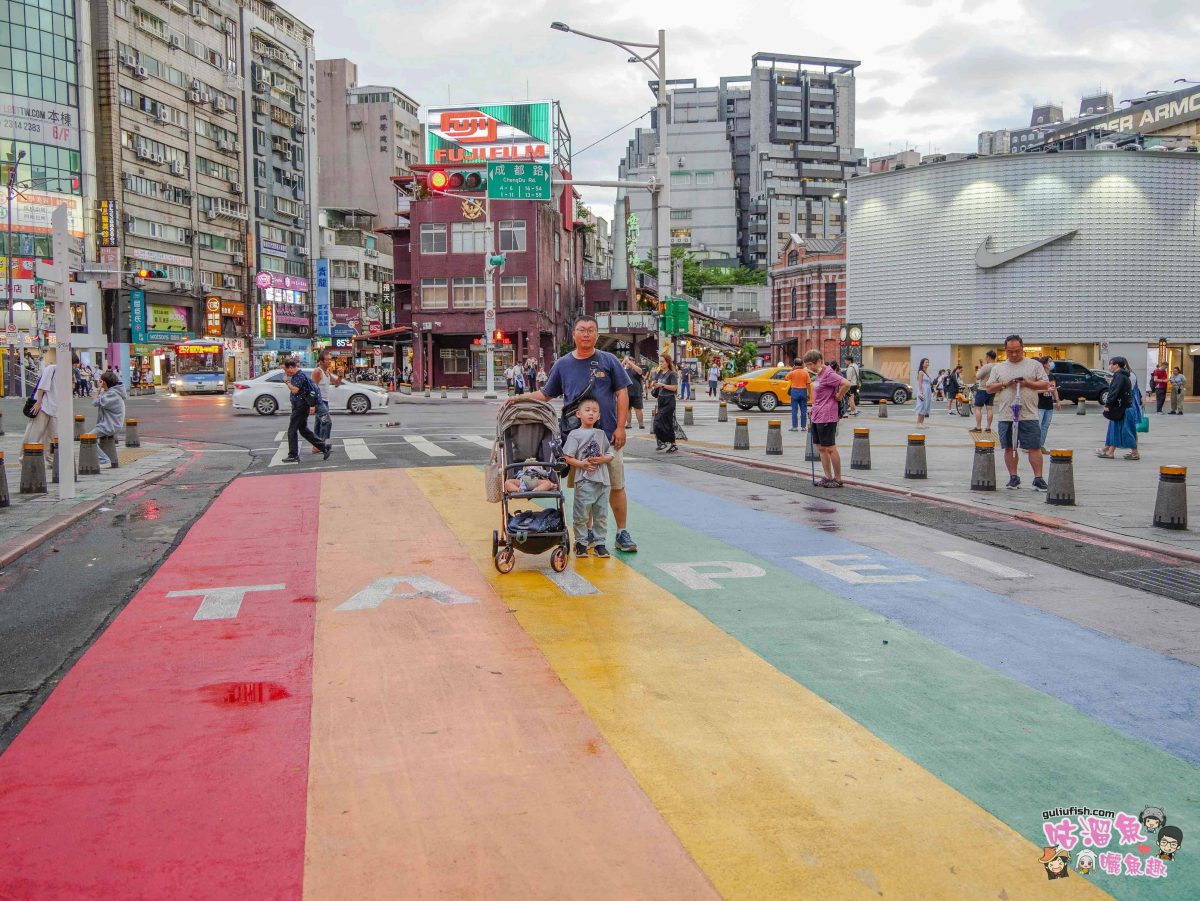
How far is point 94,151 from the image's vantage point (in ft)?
208

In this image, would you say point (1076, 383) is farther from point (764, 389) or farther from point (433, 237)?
point (433, 237)

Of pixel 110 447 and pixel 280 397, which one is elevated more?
pixel 280 397

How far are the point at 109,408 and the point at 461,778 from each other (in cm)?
→ 1476

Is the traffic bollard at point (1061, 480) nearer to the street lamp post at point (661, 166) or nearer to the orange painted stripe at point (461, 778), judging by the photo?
the orange painted stripe at point (461, 778)

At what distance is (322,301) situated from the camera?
93.4 metres

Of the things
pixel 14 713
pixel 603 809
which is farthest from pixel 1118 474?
pixel 14 713

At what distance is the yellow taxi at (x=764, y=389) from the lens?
35.4 meters

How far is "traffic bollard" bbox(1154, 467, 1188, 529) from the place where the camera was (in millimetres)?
10148

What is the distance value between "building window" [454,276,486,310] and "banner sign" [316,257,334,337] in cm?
3232

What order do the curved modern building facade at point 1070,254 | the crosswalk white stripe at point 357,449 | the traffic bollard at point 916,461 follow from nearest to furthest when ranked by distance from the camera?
the traffic bollard at point 916,461
the crosswalk white stripe at point 357,449
the curved modern building facade at point 1070,254

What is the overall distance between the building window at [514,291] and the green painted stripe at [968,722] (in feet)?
191

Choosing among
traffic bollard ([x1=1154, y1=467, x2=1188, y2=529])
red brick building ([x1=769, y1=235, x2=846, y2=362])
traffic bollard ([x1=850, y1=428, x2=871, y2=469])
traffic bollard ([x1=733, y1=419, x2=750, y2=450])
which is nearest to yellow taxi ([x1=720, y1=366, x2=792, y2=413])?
traffic bollard ([x1=733, y1=419, x2=750, y2=450])


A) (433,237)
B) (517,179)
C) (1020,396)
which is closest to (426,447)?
(1020,396)

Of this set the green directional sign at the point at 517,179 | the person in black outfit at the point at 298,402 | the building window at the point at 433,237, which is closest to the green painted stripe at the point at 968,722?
the person in black outfit at the point at 298,402
